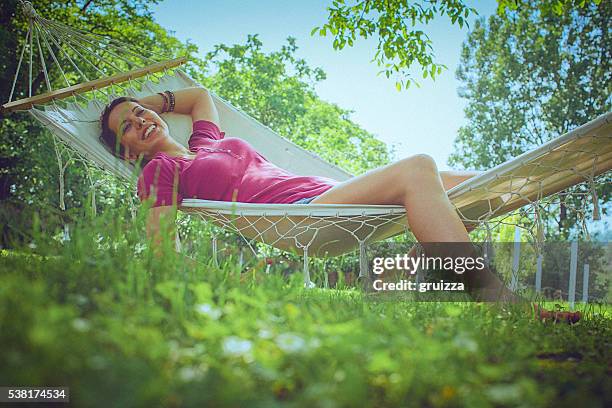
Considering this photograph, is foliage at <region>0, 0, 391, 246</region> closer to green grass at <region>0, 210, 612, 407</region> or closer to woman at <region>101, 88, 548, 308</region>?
woman at <region>101, 88, 548, 308</region>

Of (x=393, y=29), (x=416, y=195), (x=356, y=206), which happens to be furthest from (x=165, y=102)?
(x=416, y=195)

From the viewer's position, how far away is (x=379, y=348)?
821 mm

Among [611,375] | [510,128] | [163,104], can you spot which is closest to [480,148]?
[510,128]

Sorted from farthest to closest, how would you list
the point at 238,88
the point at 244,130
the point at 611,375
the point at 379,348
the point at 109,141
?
1. the point at 238,88
2. the point at 244,130
3. the point at 109,141
4. the point at 611,375
5. the point at 379,348

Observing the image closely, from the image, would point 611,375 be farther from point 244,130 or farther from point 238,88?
point 238,88

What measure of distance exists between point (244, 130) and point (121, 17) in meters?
4.88

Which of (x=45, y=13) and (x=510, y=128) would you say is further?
(x=510, y=128)

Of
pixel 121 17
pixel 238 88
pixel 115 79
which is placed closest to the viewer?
pixel 115 79

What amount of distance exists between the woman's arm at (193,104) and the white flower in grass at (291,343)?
8.54 ft

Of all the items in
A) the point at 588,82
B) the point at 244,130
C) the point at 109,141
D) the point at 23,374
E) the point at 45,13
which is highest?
the point at 588,82

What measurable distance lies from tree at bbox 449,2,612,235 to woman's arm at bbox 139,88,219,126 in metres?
9.00

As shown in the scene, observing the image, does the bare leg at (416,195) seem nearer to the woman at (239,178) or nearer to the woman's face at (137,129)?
the woman at (239,178)

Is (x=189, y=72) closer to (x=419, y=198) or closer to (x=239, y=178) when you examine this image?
(x=239, y=178)

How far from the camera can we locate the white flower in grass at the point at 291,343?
2.48 feet
